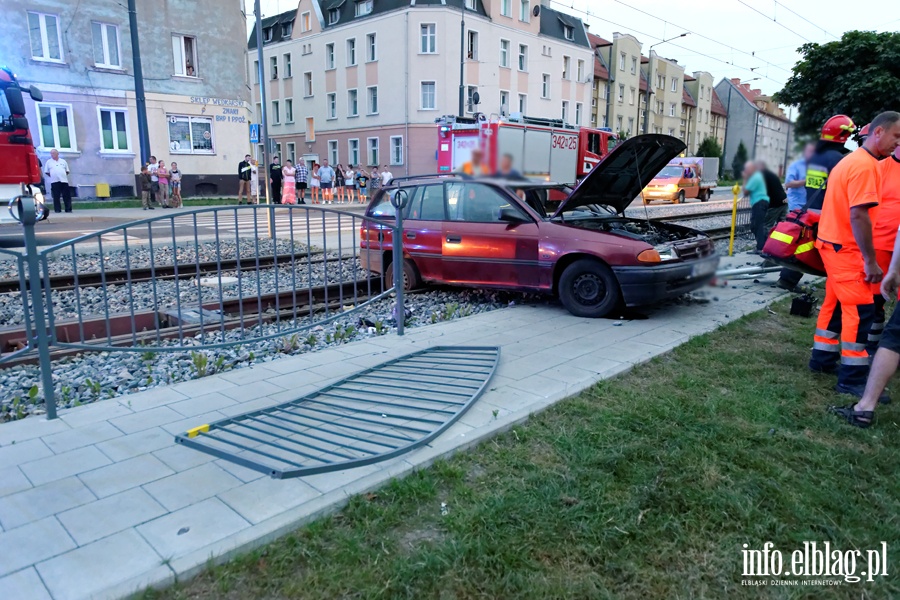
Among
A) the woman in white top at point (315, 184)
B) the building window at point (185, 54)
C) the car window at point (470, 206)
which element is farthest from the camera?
the building window at point (185, 54)

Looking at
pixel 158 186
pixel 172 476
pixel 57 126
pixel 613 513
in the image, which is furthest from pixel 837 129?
pixel 57 126

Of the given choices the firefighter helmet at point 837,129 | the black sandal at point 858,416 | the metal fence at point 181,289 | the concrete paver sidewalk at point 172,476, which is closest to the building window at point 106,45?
the metal fence at point 181,289

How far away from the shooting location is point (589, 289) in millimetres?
7273

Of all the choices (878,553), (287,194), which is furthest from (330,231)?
(878,553)

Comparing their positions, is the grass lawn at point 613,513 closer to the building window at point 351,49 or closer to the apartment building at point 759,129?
the apartment building at point 759,129

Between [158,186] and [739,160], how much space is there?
2509 cm

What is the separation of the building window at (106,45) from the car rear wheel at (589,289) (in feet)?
88.7

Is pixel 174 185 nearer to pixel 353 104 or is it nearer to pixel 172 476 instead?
pixel 353 104

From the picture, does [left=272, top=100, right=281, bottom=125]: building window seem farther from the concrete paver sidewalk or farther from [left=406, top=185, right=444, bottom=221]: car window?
the concrete paver sidewalk

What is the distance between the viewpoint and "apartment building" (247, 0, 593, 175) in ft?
10.8

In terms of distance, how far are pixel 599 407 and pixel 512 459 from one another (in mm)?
1069

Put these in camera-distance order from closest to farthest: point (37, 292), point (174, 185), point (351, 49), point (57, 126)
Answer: point (37, 292) < point (351, 49) < point (174, 185) < point (57, 126)

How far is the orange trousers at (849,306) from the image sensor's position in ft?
14.1

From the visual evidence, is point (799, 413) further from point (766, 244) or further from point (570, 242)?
point (570, 242)
